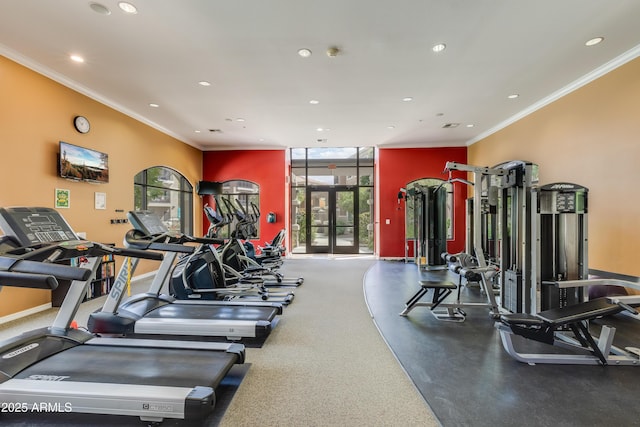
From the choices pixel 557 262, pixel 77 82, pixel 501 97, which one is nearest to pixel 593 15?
pixel 501 97

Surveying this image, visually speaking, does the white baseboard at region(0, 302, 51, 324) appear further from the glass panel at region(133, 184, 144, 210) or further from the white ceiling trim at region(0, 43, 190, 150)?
the white ceiling trim at region(0, 43, 190, 150)

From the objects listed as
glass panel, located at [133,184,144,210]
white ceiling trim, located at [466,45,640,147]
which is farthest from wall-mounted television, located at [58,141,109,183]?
white ceiling trim, located at [466,45,640,147]

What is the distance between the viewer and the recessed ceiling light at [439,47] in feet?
11.4

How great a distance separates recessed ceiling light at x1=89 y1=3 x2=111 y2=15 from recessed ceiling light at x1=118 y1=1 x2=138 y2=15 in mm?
160

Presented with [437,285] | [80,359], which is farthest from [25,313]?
[437,285]

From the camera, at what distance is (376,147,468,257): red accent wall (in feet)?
27.6

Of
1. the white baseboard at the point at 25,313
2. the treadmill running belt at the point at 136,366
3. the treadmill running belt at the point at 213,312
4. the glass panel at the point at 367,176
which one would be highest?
the glass panel at the point at 367,176

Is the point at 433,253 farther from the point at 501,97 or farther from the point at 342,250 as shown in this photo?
the point at 501,97

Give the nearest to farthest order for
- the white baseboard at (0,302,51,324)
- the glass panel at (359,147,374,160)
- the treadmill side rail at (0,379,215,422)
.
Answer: the treadmill side rail at (0,379,215,422)
the white baseboard at (0,302,51,324)
the glass panel at (359,147,374,160)

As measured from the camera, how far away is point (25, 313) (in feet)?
12.5

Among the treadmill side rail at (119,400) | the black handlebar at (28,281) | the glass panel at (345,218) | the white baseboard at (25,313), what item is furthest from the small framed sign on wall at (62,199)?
the glass panel at (345,218)

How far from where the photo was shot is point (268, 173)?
8.71 meters

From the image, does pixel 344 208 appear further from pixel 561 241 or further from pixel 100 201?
pixel 100 201

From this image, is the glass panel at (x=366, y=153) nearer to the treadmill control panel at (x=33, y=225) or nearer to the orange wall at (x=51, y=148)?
the orange wall at (x=51, y=148)
